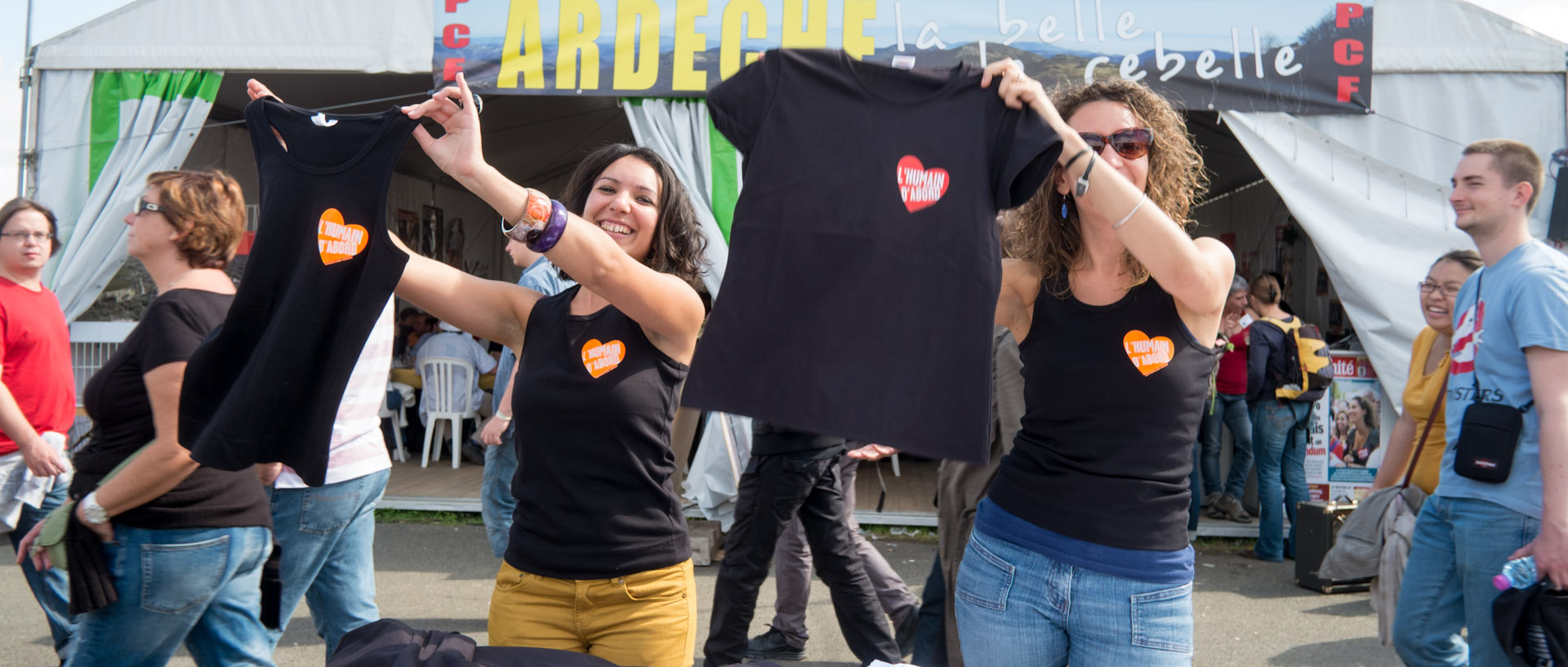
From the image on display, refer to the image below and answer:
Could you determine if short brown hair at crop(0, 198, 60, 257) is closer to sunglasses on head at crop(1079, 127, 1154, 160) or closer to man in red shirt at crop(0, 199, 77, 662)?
man in red shirt at crop(0, 199, 77, 662)

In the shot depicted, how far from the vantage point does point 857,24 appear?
629cm

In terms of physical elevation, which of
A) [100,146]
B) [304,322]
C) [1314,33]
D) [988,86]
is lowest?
[304,322]

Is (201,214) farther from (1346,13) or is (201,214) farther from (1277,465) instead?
(1346,13)

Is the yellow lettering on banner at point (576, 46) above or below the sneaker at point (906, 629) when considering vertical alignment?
above

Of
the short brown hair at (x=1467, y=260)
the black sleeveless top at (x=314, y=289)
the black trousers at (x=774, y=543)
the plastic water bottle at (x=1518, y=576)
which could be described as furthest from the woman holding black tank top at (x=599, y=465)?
the short brown hair at (x=1467, y=260)

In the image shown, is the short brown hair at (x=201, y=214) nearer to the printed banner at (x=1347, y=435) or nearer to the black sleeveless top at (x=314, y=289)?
the black sleeveless top at (x=314, y=289)

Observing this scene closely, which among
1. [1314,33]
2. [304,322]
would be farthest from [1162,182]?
[1314,33]

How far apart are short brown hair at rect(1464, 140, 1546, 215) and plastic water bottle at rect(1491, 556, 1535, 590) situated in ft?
3.02

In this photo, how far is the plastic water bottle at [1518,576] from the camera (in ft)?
8.25

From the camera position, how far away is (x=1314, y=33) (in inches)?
244

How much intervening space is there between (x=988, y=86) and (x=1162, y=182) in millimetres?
413

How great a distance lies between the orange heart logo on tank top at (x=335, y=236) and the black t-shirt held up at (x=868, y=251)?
77cm

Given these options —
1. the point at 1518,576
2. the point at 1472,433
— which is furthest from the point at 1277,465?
the point at 1518,576

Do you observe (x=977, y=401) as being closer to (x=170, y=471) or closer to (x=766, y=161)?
(x=766, y=161)
